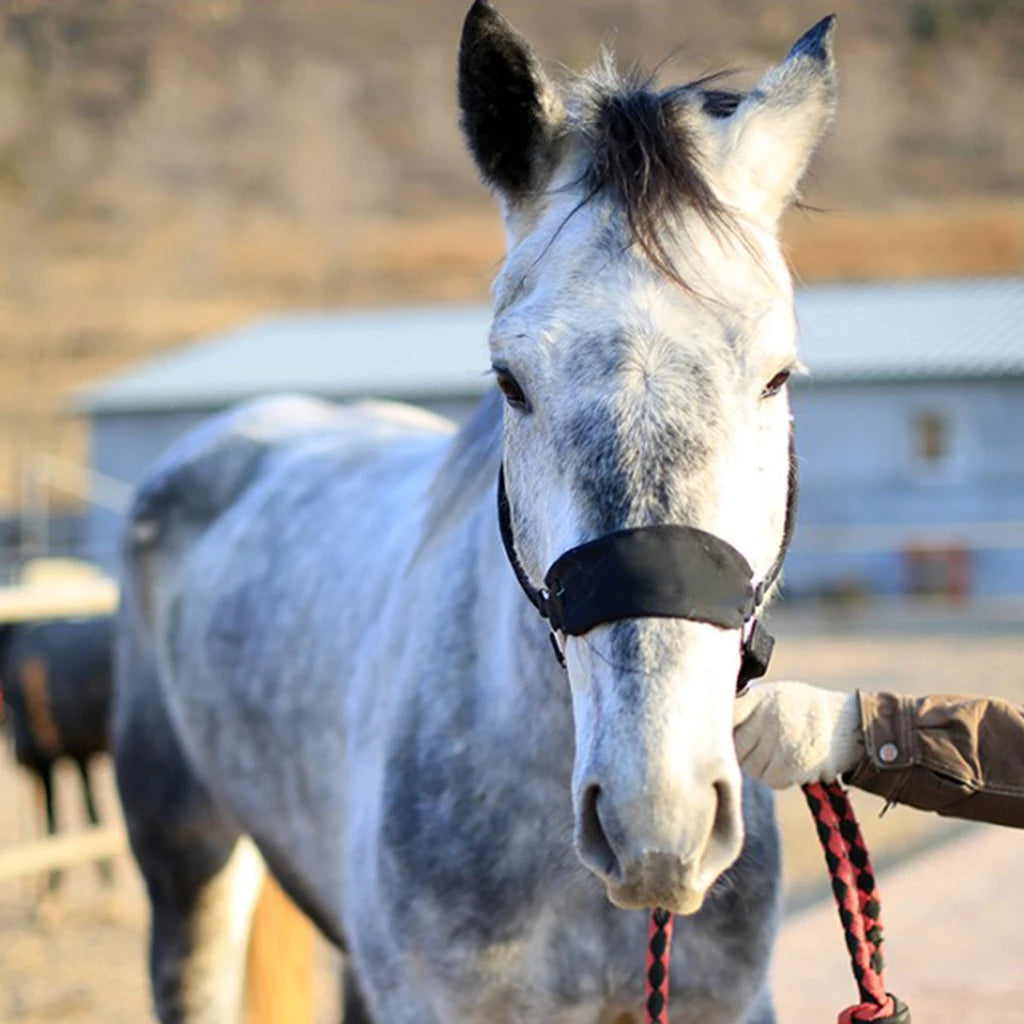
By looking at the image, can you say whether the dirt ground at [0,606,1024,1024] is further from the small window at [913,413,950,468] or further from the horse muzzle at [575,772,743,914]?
the small window at [913,413,950,468]

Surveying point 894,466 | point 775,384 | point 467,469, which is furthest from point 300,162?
point 775,384

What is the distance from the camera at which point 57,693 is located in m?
6.00

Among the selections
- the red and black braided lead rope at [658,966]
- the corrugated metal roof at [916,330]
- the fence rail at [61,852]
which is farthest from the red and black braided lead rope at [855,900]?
the corrugated metal roof at [916,330]

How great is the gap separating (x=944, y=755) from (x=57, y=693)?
15.6 feet

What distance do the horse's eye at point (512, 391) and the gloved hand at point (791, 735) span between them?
1.53ft

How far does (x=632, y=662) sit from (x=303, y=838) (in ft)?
5.15

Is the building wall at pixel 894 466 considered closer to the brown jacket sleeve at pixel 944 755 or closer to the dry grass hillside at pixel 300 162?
the brown jacket sleeve at pixel 944 755

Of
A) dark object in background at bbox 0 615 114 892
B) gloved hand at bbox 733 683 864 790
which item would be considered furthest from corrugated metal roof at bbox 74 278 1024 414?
gloved hand at bbox 733 683 864 790

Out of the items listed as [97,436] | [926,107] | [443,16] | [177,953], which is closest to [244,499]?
[177,953]

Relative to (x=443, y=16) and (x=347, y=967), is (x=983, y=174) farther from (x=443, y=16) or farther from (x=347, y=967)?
(x=347, y=967)

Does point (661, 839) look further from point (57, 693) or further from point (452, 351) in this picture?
point (452, 351)

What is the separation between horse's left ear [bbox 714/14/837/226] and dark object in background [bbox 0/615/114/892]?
14.9 feet

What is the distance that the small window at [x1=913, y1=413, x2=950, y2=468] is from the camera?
20766 millimetres

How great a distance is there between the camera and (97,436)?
2372cm
